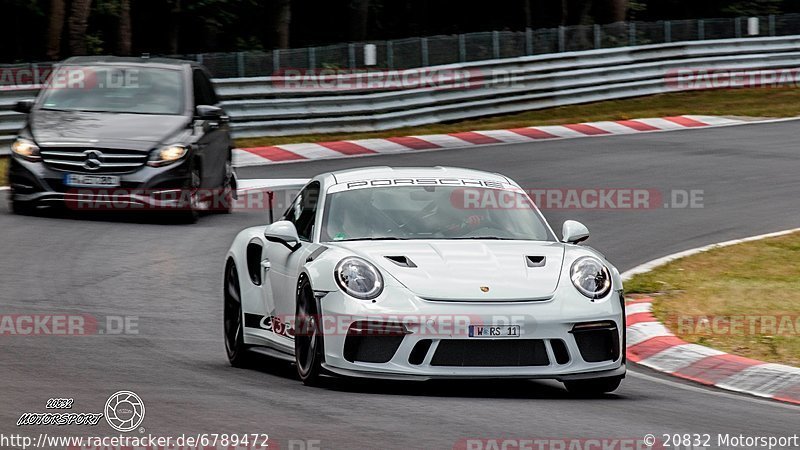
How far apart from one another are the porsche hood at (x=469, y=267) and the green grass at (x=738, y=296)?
1858 mm

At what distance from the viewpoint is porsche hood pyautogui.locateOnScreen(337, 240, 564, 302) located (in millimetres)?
7980

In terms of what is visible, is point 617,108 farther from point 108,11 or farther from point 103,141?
point 103,141

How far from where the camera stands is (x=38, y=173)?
1553 cm

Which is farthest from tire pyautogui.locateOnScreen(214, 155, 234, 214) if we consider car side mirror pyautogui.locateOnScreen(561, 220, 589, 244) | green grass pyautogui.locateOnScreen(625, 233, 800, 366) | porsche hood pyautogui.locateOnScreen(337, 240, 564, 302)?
porsche hood pyautogui.locateOnScreen(337, 240, 564, 302)

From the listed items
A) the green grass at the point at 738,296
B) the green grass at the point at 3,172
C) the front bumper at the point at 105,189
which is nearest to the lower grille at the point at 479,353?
the green grass at the point at 738,296

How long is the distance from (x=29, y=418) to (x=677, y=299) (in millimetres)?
6063

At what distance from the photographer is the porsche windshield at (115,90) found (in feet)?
53.7

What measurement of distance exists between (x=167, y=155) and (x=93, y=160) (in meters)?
0.74

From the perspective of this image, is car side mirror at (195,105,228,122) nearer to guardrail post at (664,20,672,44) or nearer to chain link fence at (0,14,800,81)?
chain link fence at (0,14,800,81)

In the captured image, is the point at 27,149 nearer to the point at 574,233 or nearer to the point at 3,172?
the point at 3,172

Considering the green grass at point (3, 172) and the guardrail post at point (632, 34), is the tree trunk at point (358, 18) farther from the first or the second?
the green grass at point (3, 172)

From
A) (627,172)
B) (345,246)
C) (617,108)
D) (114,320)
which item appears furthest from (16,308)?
(617,108)

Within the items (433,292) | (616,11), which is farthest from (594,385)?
(616,11)

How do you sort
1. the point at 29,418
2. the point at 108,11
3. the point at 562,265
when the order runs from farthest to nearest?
1. the point at 108,11
2. the point at 562,265
3. the point at 29,418
